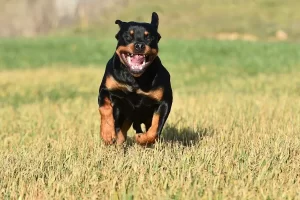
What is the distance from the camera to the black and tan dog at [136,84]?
18.6 ft

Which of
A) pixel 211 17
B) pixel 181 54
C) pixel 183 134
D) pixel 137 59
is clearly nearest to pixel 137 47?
pixel 137 59

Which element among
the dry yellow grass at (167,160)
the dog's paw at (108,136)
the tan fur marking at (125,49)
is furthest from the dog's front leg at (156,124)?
the tan fur marking at (125,49)

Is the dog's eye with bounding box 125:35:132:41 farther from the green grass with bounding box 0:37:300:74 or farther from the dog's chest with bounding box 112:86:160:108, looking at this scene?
the green grass with bounding box 0:37:300:74

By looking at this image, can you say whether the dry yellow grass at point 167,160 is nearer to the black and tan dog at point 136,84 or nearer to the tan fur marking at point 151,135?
the tan fur marking at point 151,135

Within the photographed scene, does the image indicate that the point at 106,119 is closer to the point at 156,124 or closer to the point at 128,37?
the point at 156,124

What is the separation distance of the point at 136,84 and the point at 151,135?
0.53 m

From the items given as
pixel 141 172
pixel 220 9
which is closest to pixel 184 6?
pixel 220 9

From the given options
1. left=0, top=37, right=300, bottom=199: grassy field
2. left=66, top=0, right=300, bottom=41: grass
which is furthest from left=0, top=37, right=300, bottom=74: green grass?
left=66, top=0, right=300, bottom=41: grass

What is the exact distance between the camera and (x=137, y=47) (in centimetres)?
555

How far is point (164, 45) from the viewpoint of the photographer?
102 ft

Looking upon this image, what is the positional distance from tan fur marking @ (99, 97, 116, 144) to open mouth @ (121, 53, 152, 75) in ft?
1.99

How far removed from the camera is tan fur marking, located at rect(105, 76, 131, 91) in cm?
589

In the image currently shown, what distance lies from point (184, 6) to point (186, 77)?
114 ft

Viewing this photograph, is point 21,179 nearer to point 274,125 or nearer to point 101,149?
point 101,149
